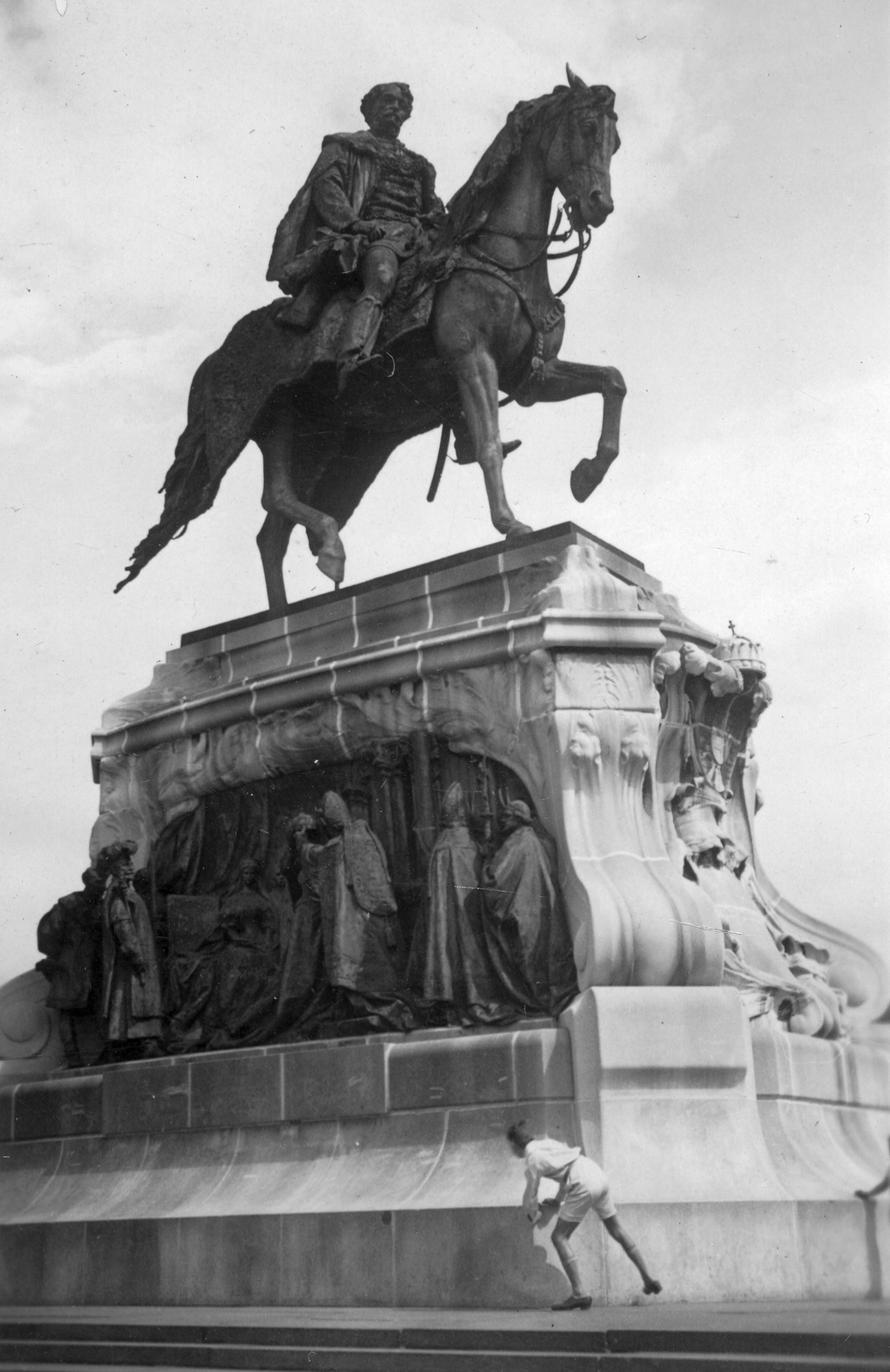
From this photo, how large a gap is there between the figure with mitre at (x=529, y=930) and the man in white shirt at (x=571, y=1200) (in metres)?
1.80

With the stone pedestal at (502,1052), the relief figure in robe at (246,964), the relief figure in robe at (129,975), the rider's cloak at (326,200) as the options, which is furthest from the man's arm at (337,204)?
the relief figure in robe at (129,975)

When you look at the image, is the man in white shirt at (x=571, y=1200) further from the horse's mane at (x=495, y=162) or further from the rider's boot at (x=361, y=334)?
the horse's mane at (x=495, y=162)

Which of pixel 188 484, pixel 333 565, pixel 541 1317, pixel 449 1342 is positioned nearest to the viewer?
pixel 449 1342

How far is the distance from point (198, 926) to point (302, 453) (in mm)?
4332

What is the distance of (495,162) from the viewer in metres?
14.7

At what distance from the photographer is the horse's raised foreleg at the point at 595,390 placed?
15.2 metres

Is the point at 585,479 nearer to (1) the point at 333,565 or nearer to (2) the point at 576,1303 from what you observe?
(1) the point at 333,565

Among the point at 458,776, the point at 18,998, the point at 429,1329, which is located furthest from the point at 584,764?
the point at 18,998

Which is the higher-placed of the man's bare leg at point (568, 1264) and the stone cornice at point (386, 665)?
the stone cornice at point (386, 665)

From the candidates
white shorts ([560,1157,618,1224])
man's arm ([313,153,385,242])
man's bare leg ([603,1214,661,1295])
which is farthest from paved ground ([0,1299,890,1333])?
man's arm ([313,153,385,242])

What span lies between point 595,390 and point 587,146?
1.98 metres

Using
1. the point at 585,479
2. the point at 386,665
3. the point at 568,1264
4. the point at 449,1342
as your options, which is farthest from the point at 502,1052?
the point at 585,479

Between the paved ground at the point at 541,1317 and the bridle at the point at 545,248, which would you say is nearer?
the paved ground at the point at 541,1317

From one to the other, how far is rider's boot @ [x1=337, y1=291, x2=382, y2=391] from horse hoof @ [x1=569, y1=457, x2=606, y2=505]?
6.54 feet
